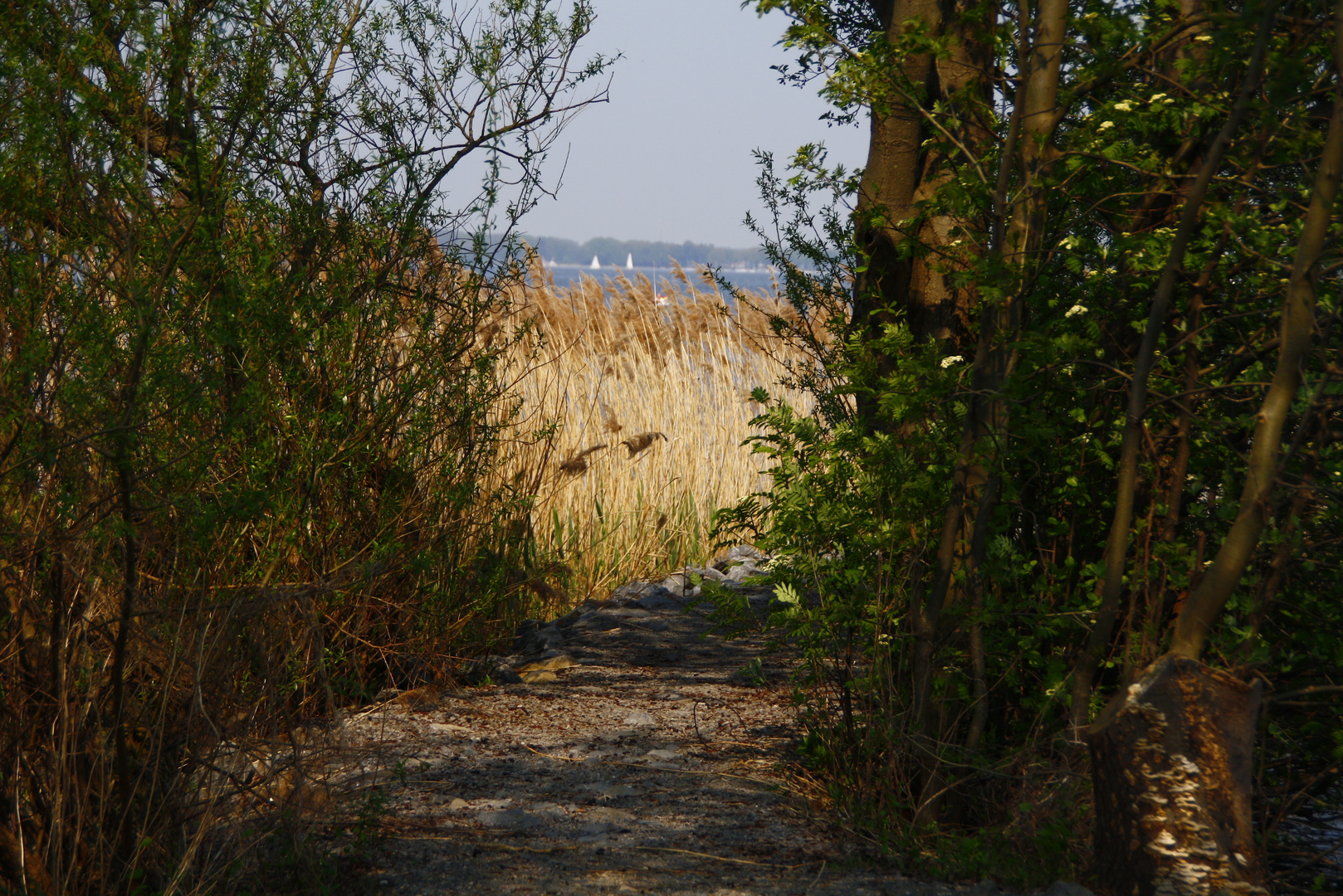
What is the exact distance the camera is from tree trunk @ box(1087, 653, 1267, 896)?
2.23 metres

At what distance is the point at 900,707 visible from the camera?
125 inches

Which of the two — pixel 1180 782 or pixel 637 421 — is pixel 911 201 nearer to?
pixel 1180 782

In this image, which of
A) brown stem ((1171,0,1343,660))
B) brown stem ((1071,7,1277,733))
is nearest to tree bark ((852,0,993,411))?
brown stem ((1071,7,1277,733))

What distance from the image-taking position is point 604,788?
3.29 metres

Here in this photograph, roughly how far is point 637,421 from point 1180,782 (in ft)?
19.1

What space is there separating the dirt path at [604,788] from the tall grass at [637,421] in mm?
1221

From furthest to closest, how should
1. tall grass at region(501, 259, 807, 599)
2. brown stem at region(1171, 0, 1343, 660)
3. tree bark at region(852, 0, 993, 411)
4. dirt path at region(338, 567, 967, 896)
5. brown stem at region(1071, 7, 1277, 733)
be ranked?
tall grass at region(501, 259, 807, 599) → tree bark at region(852, 0, 993, 411) → dirt path at region(338, 567, 967, 896) → brown stem at region(1071, 7, 1277, 733) → brown stem at region(1171, 0, 1343, 660)

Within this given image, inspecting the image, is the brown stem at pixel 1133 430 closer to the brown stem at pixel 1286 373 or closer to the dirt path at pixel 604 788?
the brown stem at pixel 1286 373

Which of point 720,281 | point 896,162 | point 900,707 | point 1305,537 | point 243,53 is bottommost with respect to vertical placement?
point 900,707

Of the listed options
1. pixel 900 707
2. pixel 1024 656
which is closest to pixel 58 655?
pixel 900 707

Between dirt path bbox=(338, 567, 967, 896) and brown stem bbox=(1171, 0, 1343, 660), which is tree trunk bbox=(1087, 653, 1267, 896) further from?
dirt path bbox=(338, 567, 967, 896)

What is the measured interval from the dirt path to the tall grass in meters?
1.22

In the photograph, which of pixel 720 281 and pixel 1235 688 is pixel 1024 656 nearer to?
pixel 1235 688

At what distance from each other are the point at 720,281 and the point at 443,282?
1.06 m
